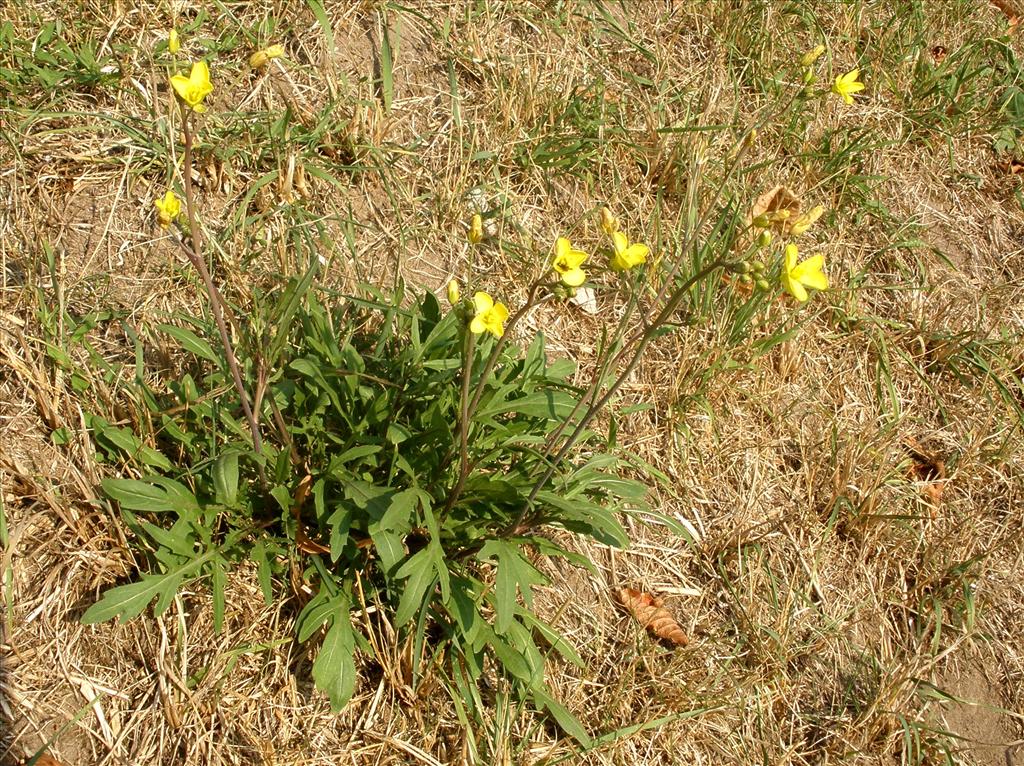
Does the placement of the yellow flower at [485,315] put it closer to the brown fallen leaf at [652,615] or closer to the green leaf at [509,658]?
the green leaf at [509,658]

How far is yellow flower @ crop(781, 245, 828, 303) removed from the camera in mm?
1905

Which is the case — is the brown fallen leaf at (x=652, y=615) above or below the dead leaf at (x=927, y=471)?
below

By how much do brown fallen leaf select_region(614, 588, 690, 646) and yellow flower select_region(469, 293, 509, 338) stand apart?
1.28 metres

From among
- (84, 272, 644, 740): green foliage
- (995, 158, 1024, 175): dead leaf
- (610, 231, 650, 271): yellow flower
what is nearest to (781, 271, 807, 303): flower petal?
(610, 231, 650, 271): yellow flower

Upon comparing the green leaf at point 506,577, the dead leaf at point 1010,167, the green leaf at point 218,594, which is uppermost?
the dead leaf at point 1010,167

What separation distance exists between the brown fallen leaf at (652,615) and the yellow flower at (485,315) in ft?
4.19

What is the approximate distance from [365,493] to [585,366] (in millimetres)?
1171

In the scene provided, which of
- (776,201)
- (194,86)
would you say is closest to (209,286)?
(194,86)

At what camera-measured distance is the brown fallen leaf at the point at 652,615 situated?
9.35 feet

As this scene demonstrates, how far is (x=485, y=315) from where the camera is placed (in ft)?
6.15

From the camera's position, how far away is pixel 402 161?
3.46 metres

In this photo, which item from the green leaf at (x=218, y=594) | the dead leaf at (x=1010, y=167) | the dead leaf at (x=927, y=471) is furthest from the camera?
the dead leaf at (x=1010, y=167)

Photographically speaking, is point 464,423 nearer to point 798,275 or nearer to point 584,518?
point 584,518

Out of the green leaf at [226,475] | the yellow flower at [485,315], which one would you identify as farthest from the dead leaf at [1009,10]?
the green leaf at [226,475]
